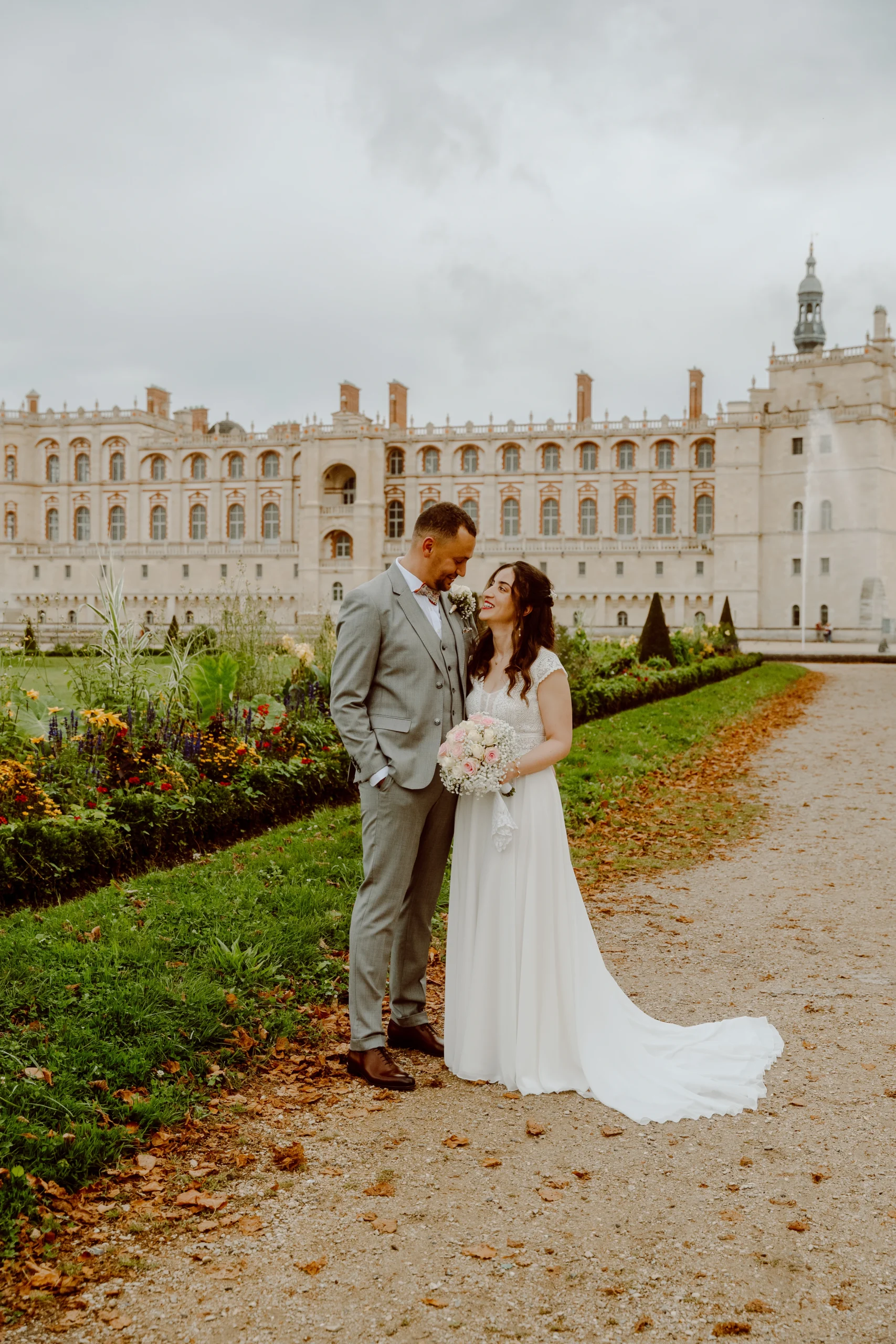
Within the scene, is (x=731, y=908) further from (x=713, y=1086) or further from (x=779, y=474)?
(x=779, y=474)

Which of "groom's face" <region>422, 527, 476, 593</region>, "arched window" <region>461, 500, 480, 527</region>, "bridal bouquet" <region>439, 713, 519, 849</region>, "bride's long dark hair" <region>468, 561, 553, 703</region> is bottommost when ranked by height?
"bridal bouquet" <region>439, 713, 519, 849</region>

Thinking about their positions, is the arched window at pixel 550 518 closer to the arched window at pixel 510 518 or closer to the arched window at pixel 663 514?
the arched window at pixel 510 518

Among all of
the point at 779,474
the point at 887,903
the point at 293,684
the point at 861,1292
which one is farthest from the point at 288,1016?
the point at 779,474

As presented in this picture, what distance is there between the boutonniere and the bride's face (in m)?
0.12

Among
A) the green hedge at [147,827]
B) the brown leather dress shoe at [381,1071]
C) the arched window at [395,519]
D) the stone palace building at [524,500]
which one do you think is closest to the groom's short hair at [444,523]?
the brown leather dress shoe at [381,1071]

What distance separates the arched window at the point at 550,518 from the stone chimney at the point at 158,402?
2214 centimetres

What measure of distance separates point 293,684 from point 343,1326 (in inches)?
319

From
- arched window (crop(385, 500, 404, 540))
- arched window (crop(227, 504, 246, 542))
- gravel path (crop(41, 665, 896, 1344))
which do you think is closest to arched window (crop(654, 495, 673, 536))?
arched window (crop(385, 500, 404, 540))

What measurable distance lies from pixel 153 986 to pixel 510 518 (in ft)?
168

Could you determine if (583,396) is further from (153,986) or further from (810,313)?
(153,986)

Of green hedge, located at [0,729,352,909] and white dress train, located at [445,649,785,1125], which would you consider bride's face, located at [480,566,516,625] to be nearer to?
white dress train, located at [445,649,785,1125]

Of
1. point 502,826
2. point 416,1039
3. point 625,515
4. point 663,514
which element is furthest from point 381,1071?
point 625,515

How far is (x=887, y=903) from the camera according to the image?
6039mm

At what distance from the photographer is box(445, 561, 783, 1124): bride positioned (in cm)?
371
